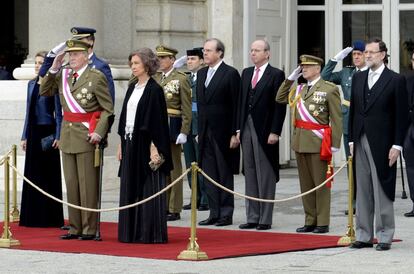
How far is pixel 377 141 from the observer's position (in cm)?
1240

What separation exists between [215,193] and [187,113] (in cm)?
100

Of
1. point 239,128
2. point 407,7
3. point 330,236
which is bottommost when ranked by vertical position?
point 330,236

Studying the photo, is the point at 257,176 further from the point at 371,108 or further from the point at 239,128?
the point at 371,108

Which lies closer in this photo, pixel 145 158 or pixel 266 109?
pixel 145 158

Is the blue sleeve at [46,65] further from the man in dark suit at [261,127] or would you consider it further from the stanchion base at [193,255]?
the stanchion base at [193,255]

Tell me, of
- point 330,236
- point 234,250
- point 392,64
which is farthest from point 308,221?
point 392,64

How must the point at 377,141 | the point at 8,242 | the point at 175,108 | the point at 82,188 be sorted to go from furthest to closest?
1. the point at 175,108
2. the point at 82,188
3. the point at 8,242
4. the point at 377,141

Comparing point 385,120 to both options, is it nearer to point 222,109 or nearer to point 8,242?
point 222,109

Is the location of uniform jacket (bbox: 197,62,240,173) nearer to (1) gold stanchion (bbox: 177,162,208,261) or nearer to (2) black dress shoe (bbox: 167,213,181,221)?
(2) black dress shoe (bbox: 167,213,181,221)

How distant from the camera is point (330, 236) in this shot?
1357 centimetres

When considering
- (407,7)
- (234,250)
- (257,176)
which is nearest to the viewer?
(234,250)

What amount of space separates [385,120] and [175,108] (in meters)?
3.46

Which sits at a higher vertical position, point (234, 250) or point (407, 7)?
point (407, 7)

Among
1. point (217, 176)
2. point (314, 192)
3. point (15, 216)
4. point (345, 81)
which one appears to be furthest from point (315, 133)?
point (15, 216)
